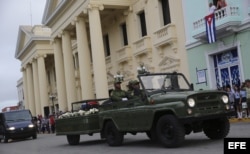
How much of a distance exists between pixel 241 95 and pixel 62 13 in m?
22.6

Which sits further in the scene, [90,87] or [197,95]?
[90,87]

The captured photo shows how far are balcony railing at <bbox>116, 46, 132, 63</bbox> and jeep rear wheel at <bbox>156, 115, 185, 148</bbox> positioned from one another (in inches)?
814

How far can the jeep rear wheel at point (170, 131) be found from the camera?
9.09 metres

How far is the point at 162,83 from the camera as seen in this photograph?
10711mm

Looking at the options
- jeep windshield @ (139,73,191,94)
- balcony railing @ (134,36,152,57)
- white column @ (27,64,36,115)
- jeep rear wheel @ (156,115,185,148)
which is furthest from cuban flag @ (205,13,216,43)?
white column @ (27,64,36,115)

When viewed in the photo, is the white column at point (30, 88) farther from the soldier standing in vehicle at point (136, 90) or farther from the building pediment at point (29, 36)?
the soldier standing in vehicle at point (136, 90)

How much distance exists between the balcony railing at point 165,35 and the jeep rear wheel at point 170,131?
15.5 m

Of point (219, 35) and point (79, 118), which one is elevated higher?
point (219, 35)

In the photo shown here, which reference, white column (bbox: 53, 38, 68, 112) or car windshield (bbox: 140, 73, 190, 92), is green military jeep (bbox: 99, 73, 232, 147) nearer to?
car windshield (bbox: 140, 73, 190, 92)

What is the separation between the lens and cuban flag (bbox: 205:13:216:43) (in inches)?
767

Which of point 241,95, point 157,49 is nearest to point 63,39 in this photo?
point 157,49

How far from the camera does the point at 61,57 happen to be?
39.7m

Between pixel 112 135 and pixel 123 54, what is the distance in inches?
763

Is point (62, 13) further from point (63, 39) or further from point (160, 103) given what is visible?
point (160, 103)
